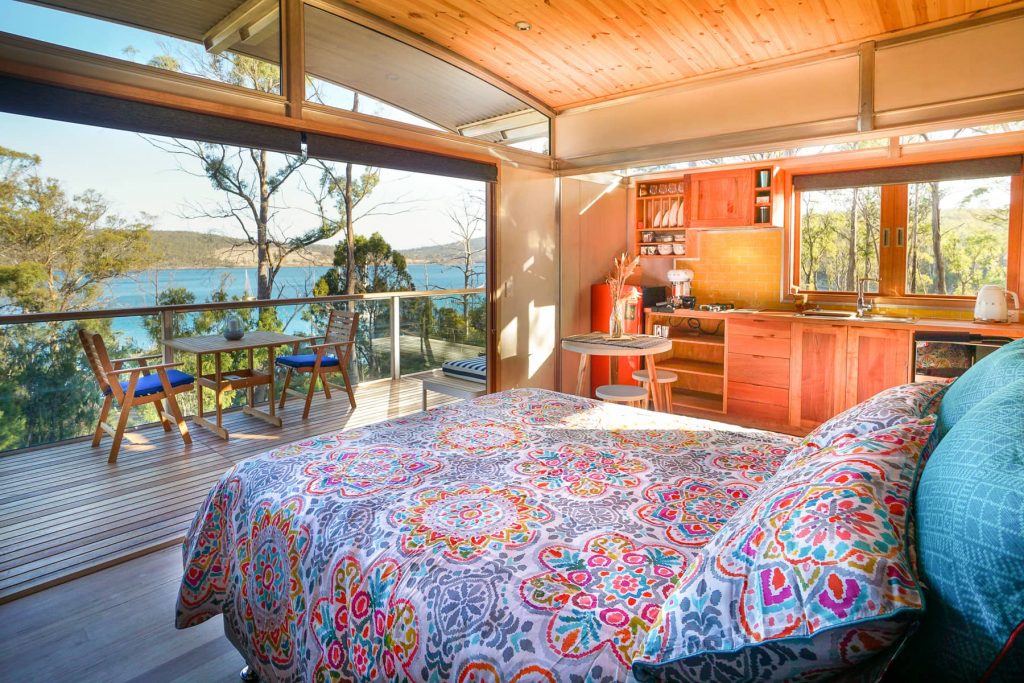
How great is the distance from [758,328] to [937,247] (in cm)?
151

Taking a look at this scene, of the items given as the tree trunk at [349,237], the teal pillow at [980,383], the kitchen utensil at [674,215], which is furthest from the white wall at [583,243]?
the tree trunk at [349,237]

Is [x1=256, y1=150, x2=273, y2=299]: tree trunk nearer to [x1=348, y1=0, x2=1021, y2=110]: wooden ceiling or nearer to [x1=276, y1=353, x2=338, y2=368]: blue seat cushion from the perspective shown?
[x1=276, y1=353, x2=338, y2=368]: blue seat cushion

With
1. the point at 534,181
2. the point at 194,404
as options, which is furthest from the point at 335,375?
the point at 534,181

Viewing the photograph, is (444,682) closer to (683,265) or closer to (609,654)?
(609,654)

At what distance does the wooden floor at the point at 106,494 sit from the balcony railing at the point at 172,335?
0.91 feet

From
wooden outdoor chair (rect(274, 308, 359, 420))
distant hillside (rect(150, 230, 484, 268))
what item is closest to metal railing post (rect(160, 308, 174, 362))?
wooden outdoor chair (rect(274, 308, 359, 420))

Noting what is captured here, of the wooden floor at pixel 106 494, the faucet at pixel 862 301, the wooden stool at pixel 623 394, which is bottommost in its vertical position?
the wooden floor at pixel 106 494

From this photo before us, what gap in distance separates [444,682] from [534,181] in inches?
176

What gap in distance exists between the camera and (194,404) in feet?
17.1

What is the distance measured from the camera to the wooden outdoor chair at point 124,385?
13.0 ft

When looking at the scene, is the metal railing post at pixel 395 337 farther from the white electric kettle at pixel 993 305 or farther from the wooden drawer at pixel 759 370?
the white electric kettle at pixel 993 305

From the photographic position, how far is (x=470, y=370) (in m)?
4.85

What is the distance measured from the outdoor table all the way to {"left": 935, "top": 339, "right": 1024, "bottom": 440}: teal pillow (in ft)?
14.3

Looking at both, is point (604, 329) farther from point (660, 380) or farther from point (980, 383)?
point (980, 383)
